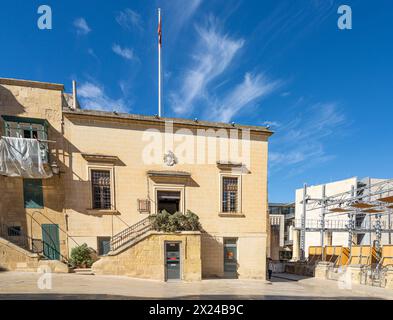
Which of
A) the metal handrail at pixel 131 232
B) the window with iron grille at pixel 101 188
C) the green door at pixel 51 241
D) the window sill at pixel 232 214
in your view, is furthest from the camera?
the window sill at pixel 232 214

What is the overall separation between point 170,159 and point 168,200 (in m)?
2.92

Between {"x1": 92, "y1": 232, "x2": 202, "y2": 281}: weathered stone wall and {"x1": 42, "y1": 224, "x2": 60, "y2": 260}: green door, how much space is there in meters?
3.23

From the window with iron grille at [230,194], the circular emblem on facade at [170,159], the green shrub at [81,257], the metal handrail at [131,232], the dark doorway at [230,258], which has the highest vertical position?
the circular emblem on facade at [170,159]

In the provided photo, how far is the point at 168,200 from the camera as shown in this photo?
16000mm

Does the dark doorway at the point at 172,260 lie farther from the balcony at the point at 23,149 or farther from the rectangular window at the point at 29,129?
the rectangular window at the point at 29,129

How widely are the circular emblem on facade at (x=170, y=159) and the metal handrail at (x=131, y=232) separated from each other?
3.78 meters

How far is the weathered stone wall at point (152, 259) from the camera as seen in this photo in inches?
486

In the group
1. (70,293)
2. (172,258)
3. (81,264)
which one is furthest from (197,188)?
(70,293)

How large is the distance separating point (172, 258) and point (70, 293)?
6287 millimetres

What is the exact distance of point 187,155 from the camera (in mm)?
15805

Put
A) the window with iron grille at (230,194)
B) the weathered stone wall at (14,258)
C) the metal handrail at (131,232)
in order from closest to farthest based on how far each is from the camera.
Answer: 1. the weathered stone wall at (14,258)
2. the metal handrail at (131,232)
3. the window with iron grille at (230,194)

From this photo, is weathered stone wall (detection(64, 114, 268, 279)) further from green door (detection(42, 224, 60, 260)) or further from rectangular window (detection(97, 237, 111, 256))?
green door (detection(42, 224, 60, 260))

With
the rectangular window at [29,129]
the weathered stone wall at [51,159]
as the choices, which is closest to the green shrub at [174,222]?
the weathered stone wall at [51,159]
